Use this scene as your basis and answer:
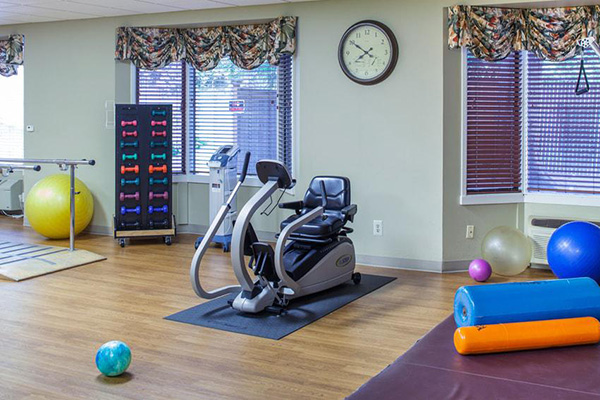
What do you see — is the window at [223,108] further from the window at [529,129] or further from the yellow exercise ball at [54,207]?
the window at [529,129]

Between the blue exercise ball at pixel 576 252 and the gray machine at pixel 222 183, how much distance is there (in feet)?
13.0

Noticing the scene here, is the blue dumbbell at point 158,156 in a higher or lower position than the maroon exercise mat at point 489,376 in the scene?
higher

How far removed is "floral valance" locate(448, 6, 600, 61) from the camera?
17.5ft

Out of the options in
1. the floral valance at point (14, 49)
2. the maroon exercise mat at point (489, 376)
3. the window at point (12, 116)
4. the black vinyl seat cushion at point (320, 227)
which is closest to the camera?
the maroon exercise mat at point (489, 376)

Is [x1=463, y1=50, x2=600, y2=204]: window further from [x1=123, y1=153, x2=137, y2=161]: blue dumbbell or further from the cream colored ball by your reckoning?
[x1=123, y1=153, x2=137, y2=161]: blue dumbbell

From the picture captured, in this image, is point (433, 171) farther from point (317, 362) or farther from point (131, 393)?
point (131, 393)

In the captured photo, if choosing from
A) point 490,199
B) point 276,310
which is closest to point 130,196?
point 276,310

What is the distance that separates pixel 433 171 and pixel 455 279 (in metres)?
0.92

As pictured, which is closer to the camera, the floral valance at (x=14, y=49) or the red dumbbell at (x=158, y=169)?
the red dumbbell at (x=158, y=169)

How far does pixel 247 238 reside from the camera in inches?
175

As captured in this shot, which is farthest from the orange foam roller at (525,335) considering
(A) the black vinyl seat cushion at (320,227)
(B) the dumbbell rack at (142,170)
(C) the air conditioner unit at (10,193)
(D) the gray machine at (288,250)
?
(C) the air conditioner unit at (10,193)

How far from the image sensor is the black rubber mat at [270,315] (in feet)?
13.3

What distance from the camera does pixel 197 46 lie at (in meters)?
6.89

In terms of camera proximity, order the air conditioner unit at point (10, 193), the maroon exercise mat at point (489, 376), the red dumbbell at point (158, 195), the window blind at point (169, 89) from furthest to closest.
Answer: the air conditioner unit at point (10, 193)
the window blind at point (169, 89)
the red dumbbell at point (158, 195)
the maroon exercise mat at point (489, 376)
